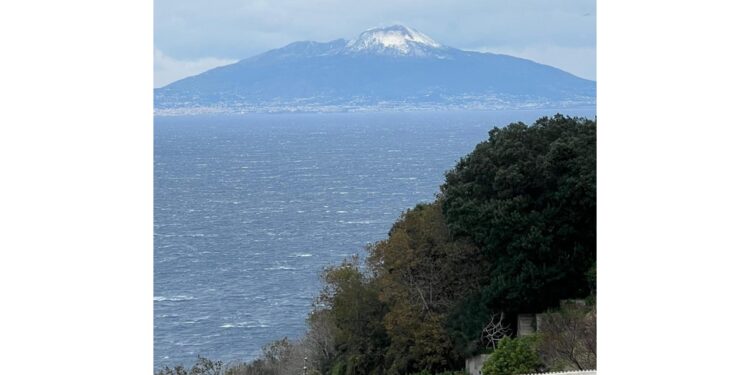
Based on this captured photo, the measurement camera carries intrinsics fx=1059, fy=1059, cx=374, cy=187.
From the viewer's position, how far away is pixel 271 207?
23781 millimetres

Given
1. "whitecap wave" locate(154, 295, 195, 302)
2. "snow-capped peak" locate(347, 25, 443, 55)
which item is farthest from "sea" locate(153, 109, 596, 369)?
"snow-capped peak" locate(347, 25, 443, 55)

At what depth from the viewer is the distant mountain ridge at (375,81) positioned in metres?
22.1

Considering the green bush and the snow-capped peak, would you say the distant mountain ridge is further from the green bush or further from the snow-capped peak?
the green bush

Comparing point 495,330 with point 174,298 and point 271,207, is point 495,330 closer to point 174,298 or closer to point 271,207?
Answer: point 174,298

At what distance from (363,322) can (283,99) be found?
1534cm

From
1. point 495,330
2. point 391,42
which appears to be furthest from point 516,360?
point 391,42

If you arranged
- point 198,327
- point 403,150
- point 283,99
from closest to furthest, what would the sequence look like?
1. point 198,327
2. point 283,99
3. point 403,150

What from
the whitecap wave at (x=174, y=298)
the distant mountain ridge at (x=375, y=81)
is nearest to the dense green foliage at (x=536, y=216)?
the whitecap wave at (x=174, y=298)

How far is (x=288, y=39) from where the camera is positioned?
29.6 metres

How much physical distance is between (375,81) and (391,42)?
1.06m

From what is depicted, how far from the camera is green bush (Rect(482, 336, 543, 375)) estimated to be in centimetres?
534
